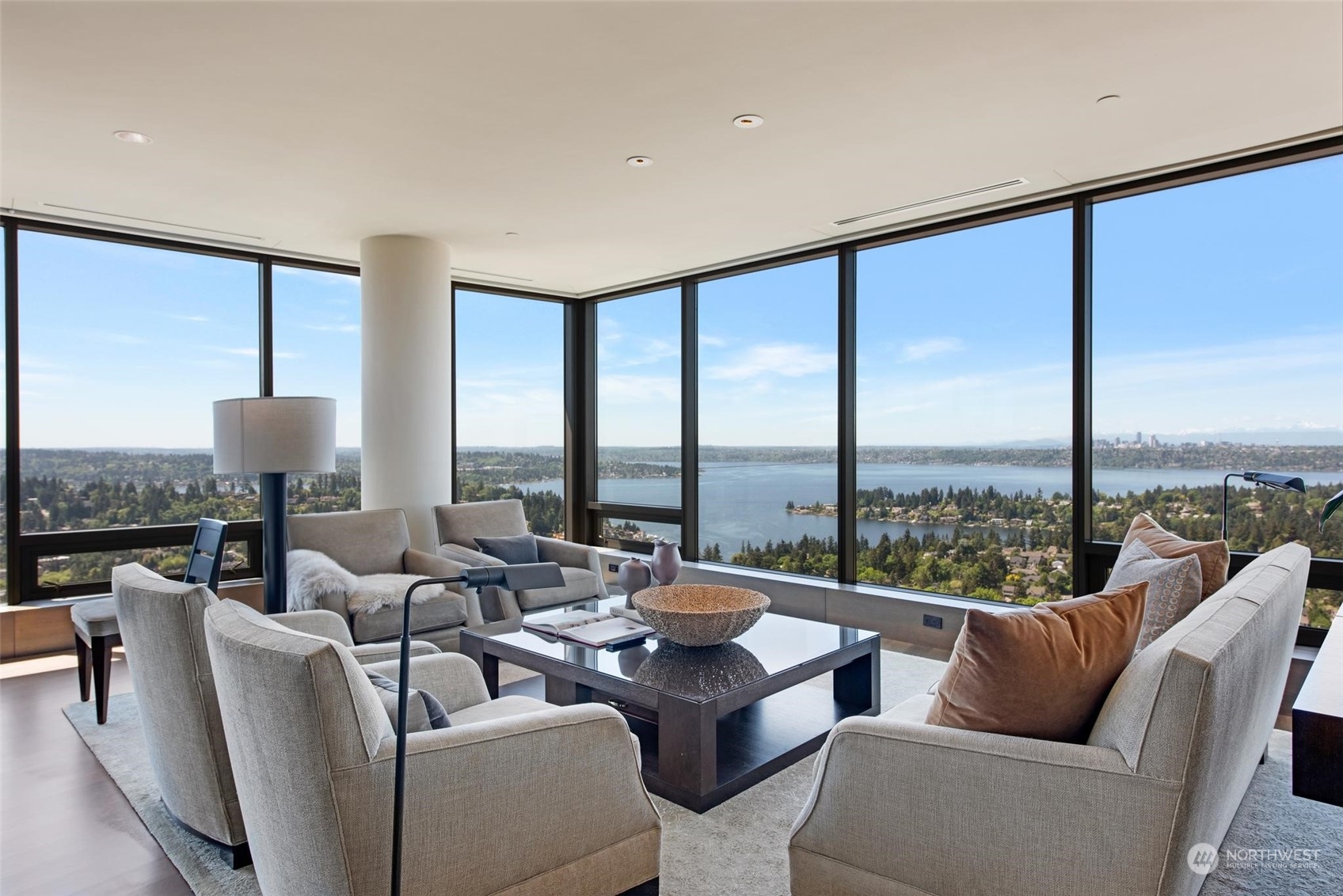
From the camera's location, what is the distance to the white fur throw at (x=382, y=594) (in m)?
3.73

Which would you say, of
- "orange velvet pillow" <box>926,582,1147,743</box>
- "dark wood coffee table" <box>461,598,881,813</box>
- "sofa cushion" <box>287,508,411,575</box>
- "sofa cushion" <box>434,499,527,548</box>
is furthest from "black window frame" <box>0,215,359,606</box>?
"orange velvet pillow" <box>926,582,1147,743</box>

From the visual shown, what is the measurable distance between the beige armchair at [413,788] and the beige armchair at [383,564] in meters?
2.10

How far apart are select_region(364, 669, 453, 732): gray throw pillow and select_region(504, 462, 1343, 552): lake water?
3.63m

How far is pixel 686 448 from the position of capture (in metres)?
6.18

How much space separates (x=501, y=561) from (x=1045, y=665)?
3.54m

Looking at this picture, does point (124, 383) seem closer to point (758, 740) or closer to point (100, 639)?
point (100, 639)

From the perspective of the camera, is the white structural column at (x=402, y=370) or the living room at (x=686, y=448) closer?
the living room at (x=686, y=448)

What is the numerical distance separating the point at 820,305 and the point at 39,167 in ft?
14.4

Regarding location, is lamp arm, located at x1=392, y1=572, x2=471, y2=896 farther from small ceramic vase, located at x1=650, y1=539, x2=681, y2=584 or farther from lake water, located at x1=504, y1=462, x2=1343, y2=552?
lake water, located at x1=504, y1=462, x2=1343, y2=552

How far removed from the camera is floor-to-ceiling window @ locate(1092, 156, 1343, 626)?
3.43m

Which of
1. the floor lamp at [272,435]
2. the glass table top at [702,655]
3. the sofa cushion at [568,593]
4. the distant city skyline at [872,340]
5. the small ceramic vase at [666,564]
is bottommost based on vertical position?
the sofa cushion at [568,593]

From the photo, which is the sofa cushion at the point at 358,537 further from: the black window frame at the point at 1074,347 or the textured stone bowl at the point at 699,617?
the black window frame at the point at 1074,347

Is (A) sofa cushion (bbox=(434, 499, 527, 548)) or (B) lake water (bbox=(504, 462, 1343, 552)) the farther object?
(A) sofa cushion (bbox=(434, 499, 527, 548))

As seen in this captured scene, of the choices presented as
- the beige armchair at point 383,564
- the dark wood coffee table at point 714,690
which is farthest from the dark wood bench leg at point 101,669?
the dark wood coffee table at point 714,690
